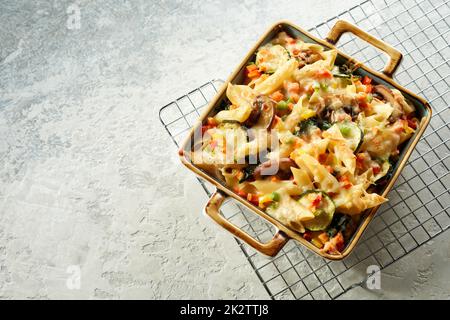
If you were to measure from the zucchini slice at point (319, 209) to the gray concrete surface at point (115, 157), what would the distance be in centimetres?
87

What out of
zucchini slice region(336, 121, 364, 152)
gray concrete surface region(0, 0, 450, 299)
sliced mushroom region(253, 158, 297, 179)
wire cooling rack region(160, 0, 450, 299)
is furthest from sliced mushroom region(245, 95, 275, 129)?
gray concrete surface region(0, 0, 450, 299)

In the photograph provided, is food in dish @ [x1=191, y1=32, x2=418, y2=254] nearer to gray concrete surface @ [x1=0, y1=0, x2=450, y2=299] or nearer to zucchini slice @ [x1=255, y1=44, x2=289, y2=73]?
zucchini slice @ [x1=255, y1=44, x2=289, y2=73]

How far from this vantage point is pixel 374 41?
267 centimetres

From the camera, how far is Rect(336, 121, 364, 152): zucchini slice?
95.6 inches

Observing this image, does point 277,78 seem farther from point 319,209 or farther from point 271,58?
point 319,209

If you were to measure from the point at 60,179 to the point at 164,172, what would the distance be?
65 centimetres

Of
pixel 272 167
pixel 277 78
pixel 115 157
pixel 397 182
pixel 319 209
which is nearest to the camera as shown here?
pixel 319 209

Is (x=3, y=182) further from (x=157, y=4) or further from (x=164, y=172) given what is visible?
(x=157, y=4)

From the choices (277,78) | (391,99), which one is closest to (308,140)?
(277,78)

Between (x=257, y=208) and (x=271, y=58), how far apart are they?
2.56ft

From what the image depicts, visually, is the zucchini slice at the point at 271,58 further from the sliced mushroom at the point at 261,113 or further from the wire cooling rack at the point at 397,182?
the wire cooling rack at the point at 397,182

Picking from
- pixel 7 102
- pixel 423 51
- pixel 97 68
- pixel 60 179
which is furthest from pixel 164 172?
pixel 423 51

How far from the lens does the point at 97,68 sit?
11.7 feet

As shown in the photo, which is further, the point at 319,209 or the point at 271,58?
the point at 271,58
